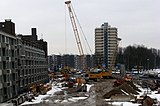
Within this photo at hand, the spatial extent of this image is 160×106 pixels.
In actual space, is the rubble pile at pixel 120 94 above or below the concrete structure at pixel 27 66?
below

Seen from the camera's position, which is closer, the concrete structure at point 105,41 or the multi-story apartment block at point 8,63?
the multi-story apartment block at point 8,63

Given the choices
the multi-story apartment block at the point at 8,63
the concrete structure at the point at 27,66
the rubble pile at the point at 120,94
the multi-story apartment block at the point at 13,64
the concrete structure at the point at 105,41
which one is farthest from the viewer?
the concrete structure at the point at 105,41

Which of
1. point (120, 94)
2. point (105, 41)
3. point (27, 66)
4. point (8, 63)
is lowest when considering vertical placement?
point (120, 94)

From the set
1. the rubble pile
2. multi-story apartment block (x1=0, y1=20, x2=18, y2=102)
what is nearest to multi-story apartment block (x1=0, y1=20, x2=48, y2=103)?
multi-story apartment block (x1=0, y1=20, x2=18, y2=102)

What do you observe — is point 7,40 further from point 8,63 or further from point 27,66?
point 27,66

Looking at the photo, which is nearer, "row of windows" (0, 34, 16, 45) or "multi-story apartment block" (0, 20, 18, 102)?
"multi-story apartment block" (0, 20, 18, 102)

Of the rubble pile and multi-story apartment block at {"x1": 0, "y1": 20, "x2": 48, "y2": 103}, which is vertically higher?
multi-story apartment block at {"x1": 0, "y1": 20, "x2": 48, "y2": 103}

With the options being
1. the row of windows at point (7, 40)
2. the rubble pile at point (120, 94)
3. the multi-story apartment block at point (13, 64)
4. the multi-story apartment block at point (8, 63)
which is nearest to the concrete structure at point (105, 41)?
the multi-story apartment block at point (13, 64)

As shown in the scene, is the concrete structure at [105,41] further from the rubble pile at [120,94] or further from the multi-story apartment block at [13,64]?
the rubble pile at [120,94]

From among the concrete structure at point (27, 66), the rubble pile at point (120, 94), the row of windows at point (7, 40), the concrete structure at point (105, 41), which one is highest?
the concrete structure at point (105, 41)

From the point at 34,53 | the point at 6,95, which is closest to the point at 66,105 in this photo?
the point at 6,95

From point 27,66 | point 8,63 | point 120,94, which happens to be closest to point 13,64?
point 8,63

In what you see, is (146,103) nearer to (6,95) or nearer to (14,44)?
(6,95)

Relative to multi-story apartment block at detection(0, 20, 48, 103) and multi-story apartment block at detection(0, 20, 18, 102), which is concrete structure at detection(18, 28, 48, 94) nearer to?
multi-story apartment block at detection(0, 20, 48, 103)
